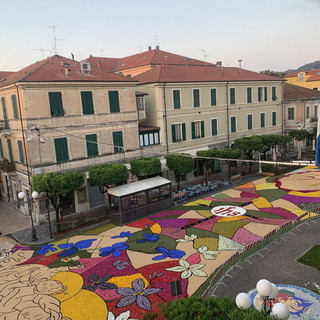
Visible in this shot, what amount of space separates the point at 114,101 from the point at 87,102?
2.90m

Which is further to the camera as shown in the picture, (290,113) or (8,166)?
(290,113)

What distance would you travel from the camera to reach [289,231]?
920 inches

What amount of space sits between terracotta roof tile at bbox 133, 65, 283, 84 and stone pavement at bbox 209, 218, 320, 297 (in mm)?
23135

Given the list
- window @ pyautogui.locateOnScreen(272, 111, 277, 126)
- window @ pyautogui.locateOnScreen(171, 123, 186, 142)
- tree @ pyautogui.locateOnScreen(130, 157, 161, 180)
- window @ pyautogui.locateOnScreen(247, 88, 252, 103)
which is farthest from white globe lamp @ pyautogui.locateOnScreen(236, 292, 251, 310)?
window @ pyautogui.locateOnScreen(272, 111, 277, 126)

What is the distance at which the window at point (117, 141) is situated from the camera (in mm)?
32922

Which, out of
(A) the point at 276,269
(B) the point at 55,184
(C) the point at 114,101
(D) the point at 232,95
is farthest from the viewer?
(D) the point at 232,95

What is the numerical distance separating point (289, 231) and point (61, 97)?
Answer: 21696mm

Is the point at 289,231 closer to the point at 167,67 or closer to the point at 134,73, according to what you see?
the point at 167,67

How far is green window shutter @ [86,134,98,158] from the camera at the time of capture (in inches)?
1228

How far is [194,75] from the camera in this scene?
139 ft

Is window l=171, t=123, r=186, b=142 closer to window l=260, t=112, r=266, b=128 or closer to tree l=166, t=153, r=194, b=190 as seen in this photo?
tree l=166, t=153, r=194, b=190

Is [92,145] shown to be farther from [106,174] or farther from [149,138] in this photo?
A: [149,138]

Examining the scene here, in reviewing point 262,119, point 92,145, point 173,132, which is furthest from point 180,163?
point 262,119

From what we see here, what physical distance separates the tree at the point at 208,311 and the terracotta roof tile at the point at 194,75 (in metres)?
29.8
